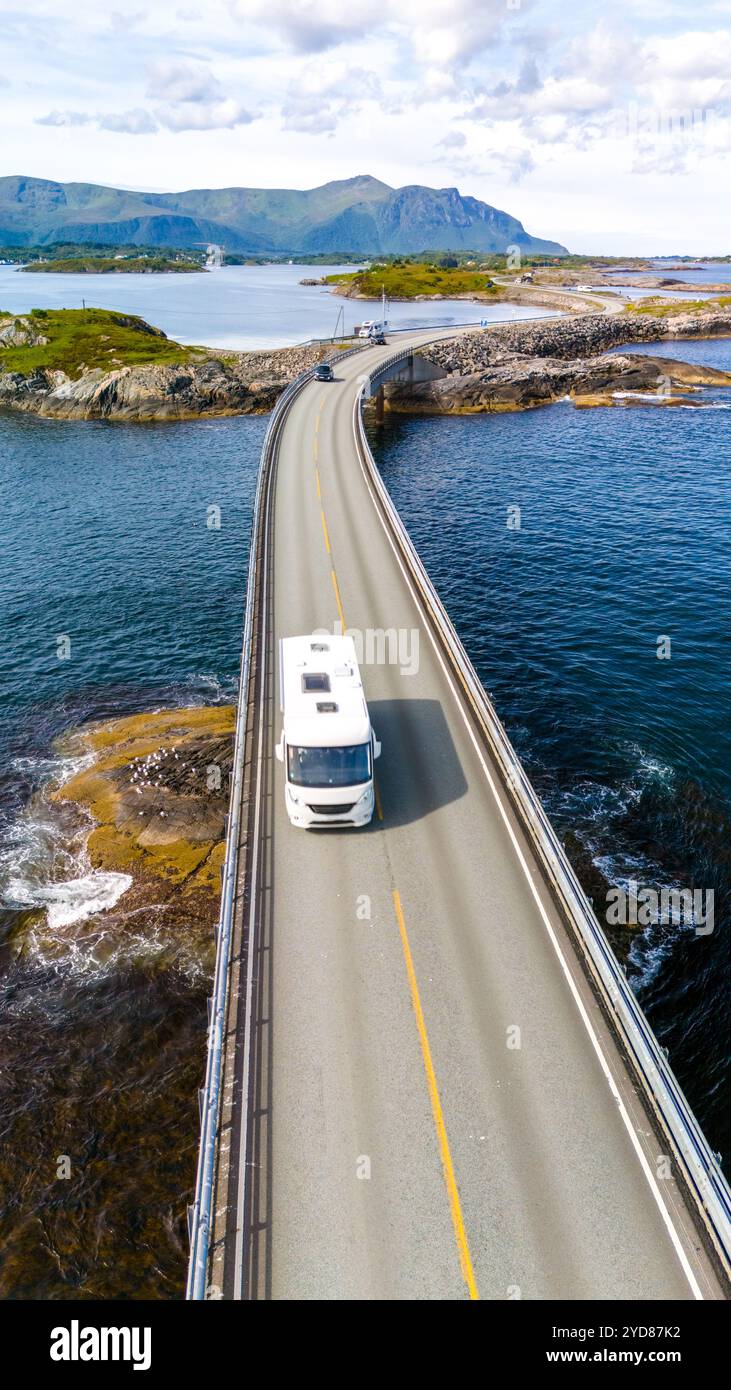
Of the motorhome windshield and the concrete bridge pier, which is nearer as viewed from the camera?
the motorhome windshield

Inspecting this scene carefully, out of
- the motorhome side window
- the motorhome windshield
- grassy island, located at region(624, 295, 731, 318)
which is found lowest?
the motorhome windshield

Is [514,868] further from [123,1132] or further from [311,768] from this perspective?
[123,1132]

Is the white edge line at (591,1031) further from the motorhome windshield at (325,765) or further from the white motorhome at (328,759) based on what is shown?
the motorhome windshield at (325,765)

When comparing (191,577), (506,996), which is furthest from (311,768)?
(191,577)

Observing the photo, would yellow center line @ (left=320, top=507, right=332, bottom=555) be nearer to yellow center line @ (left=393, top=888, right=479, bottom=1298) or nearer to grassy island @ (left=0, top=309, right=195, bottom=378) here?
yellow center line @ (left=393, top=888, right=479, bottom=1298)

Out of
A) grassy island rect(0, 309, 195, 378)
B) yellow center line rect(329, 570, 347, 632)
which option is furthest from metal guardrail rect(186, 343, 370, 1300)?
grassy island rect(0, 309, 195, 378)

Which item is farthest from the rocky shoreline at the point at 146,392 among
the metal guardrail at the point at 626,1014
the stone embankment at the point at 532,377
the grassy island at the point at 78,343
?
the metal guardrail at the point at 626,1014
